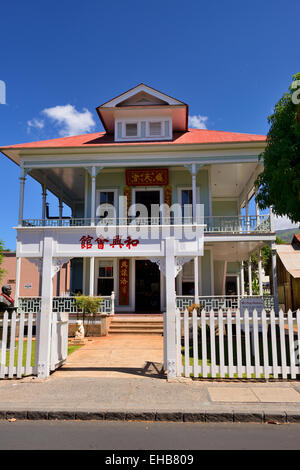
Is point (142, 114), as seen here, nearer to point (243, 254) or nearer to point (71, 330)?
point (243, 254)

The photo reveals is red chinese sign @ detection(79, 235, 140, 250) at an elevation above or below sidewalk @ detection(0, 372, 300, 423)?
above

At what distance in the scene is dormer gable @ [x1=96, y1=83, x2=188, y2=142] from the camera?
18.7 metres

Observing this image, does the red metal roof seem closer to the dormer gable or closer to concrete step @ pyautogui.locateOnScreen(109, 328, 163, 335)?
the dormer gable

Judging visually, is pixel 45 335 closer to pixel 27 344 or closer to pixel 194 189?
pixel 27 344

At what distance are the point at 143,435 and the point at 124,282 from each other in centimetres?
1379

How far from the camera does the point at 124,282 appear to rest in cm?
1814

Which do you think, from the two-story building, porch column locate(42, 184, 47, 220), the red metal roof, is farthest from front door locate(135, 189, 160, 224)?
porch column locate(42, 184, 47, 220)

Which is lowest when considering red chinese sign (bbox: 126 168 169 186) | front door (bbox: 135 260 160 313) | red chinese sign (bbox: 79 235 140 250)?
front door (bbox: 135 260 160 313)

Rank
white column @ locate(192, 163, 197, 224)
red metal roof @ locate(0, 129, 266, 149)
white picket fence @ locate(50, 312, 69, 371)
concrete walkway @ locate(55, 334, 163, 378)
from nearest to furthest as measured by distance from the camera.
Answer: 1. white picket fence @ locate(50, 312, 69, 371)
2. concrete walkway @ locate(55, 334, 163, 378)
3. white column @ locate(192, 163, 197, 224)
4. red metal roof @ locate(0, 129, 266, 149)

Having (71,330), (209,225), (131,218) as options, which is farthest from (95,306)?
(209,225)

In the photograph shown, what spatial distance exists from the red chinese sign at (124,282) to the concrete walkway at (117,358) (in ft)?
15.4

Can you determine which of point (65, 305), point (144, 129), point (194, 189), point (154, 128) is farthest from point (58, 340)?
point (154, 128)

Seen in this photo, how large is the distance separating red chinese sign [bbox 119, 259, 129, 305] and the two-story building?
0.16 ft

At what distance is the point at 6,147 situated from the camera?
1709 cm
